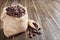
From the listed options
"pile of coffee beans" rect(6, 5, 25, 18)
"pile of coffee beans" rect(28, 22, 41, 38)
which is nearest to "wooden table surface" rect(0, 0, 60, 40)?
"pile of coffee beans" rect(28, 22, 41, 38)

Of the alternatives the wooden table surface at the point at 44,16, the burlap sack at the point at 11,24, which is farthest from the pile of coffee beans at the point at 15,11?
the wooden table surface at the point at 44,16

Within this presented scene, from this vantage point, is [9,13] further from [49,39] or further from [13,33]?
[49,39]

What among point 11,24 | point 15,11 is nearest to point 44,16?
point 15,11

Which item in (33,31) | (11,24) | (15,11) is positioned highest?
(15,11)

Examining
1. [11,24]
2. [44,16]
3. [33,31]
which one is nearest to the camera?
[11,24]

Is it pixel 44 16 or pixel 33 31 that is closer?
pixel 33 31

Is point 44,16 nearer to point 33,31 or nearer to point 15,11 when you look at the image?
point 33,31

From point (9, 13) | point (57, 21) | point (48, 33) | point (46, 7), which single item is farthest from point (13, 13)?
point (46, 7)

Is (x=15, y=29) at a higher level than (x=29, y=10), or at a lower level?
lower
